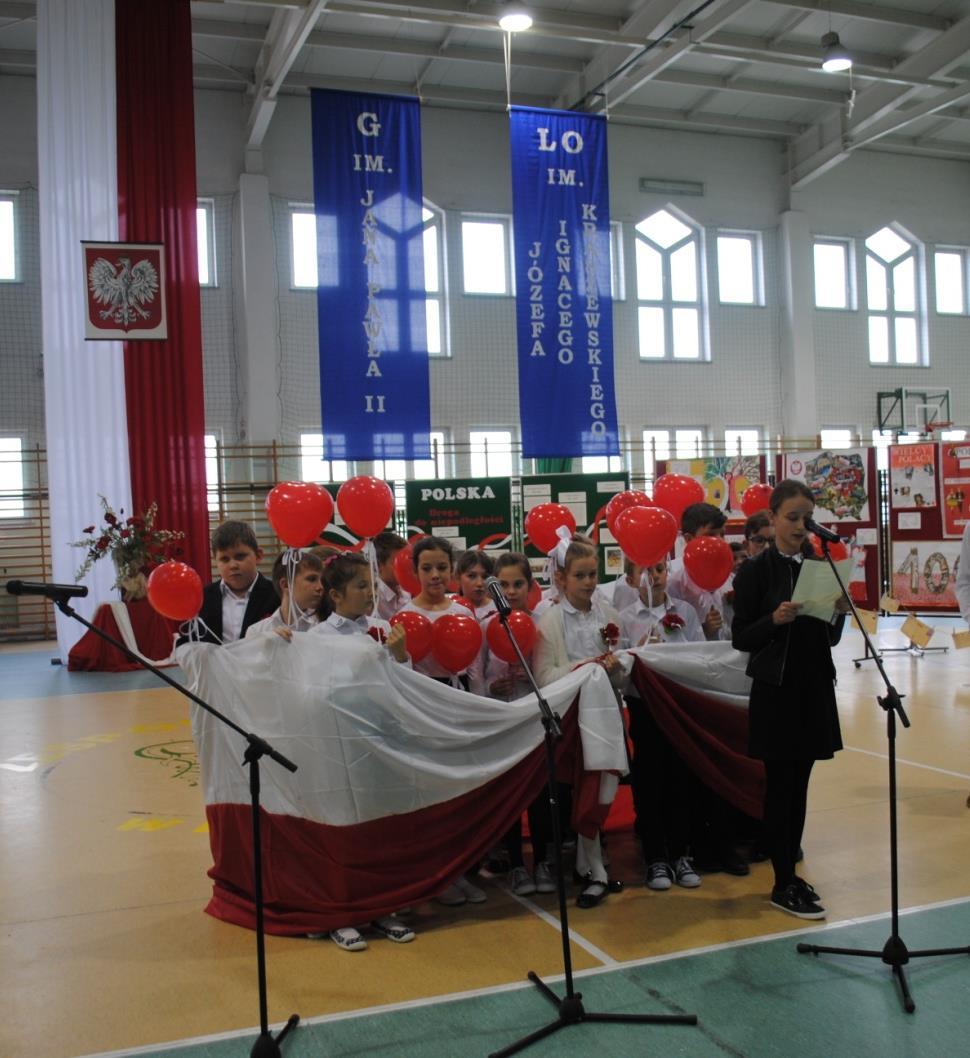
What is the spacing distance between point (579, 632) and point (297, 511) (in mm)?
1203

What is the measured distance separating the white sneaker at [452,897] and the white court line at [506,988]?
40 centimetres

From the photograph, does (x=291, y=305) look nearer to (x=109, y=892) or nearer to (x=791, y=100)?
(x=791, y=100)

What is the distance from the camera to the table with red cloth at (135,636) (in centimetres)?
1021

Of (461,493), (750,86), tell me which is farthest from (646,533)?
(750,86)

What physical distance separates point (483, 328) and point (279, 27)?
5140 millimetres

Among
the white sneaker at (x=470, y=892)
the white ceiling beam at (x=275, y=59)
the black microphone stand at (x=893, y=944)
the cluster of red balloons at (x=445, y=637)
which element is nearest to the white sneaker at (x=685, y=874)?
the black microphone stand at (x=893, y=944)

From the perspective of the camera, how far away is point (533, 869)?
382 cm

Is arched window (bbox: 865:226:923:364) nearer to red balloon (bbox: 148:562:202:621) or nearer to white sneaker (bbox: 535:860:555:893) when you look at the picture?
white sneaker (bbox: 535:860:555:893)

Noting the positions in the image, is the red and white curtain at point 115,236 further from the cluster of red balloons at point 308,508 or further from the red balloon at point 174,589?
the red balloon at point 174,589

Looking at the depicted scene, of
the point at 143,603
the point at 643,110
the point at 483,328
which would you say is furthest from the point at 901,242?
the point at 143,603

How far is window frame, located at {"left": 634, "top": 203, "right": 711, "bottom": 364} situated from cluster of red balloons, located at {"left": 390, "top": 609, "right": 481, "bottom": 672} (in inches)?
523

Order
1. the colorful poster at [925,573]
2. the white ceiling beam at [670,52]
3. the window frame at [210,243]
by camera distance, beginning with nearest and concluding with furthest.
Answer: the colorful poster at [925,573] → the white ceiling beam at [670,52] → the window frame at [210,243]

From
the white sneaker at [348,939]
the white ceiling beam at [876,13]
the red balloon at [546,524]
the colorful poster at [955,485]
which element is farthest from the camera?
the white ceiling beam at [876,13]

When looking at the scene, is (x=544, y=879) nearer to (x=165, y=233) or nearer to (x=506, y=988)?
(x=506, y=988)
